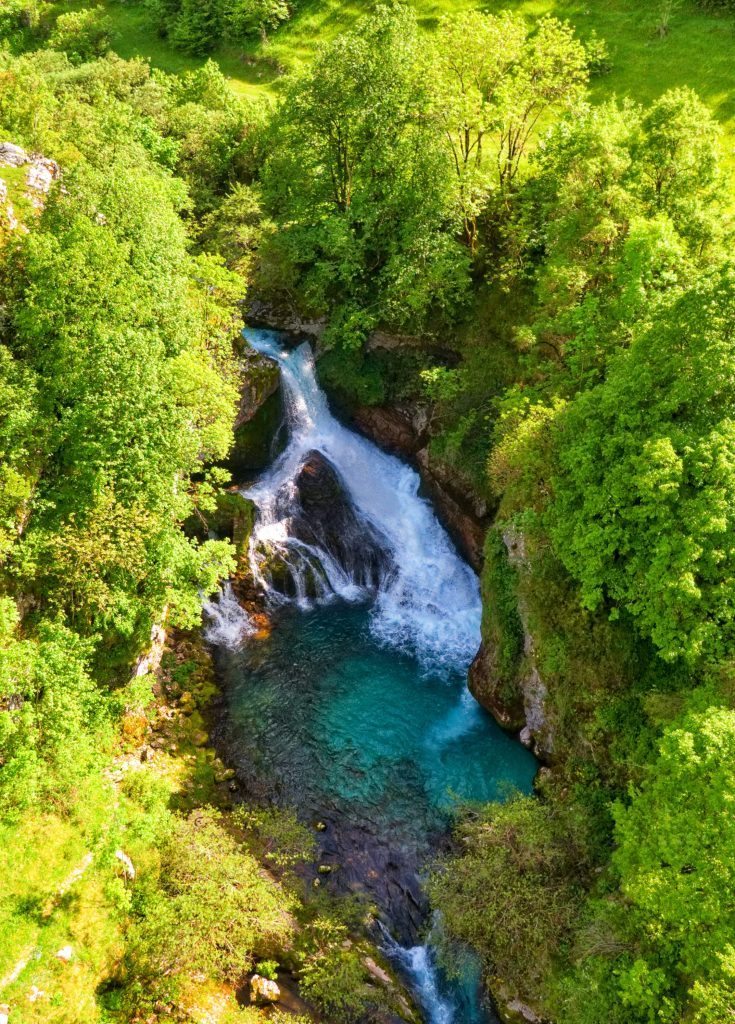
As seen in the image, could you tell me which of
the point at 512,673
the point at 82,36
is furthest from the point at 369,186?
the point at 82,36

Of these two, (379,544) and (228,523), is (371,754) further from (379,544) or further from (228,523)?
(228,523)

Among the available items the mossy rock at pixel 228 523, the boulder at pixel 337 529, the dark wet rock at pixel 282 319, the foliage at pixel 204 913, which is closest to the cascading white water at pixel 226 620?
the mossy rock at pixel 228 523

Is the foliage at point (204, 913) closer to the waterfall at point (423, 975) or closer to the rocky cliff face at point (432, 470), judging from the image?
the waterfall at point (423, 975)

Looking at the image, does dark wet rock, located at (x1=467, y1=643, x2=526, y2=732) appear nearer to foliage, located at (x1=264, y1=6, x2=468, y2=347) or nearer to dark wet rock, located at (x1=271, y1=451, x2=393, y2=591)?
dark wet rock, located at (x1=271, y1=451, x2=393, y2=591)

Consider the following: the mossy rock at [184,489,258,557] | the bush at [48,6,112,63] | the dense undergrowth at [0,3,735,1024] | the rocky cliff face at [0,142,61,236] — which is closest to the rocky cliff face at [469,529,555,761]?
the dense undergrowth at [0,3,735,1024]


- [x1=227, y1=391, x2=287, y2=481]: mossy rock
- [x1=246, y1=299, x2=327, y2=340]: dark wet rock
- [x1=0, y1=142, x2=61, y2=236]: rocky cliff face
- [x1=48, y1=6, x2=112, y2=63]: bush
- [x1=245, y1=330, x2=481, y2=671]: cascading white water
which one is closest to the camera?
[x1=0, y1=142, x2=61, y2=236]: rocky cliff face

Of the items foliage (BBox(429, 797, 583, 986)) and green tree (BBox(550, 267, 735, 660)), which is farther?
foliage (BBox(429, 797, 583, 986))
